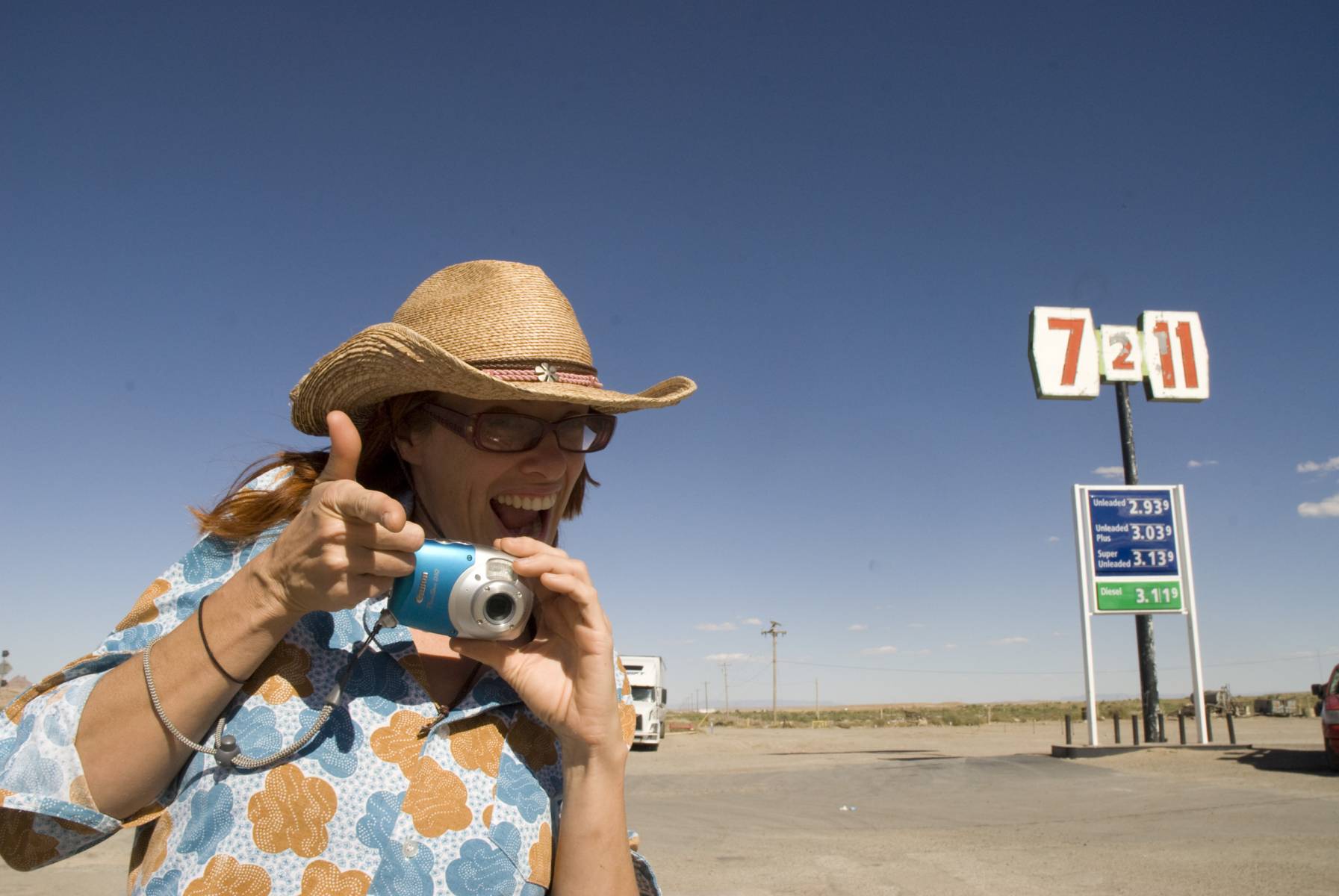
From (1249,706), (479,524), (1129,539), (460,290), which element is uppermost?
(1129,539)

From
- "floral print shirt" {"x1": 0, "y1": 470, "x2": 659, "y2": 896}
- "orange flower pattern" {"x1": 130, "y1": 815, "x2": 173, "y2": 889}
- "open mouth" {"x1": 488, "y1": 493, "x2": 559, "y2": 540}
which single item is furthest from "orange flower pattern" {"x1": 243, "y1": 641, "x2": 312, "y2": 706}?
"open mouth" {"x1": 488, "y1": 493, "x2": 559, "y2": 540}

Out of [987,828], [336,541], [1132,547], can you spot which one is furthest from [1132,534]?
[336,541]

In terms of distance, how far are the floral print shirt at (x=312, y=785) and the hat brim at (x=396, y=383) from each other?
37 cm

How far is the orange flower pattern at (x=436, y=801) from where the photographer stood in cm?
157

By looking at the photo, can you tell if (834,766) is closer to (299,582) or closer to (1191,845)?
(1191,845)

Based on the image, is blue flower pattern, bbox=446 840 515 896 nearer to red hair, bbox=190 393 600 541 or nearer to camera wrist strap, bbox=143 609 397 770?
camera wrist strap, bbox=143 609 397 770

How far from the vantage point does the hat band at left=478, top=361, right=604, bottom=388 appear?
6.19 feet

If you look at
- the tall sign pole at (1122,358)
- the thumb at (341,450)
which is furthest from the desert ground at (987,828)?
the tall sign pole at (1122,358)

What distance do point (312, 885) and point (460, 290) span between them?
121 centimetres

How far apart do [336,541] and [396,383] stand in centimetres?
52

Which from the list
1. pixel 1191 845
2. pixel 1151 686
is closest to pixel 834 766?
pixel 1151 686

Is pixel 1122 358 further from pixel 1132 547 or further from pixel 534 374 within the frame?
pixel 534 374

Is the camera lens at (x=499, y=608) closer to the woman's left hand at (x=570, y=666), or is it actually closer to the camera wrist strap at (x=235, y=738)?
the woman's left hand at (x=570, y=666)

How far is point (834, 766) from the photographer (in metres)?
15.4
